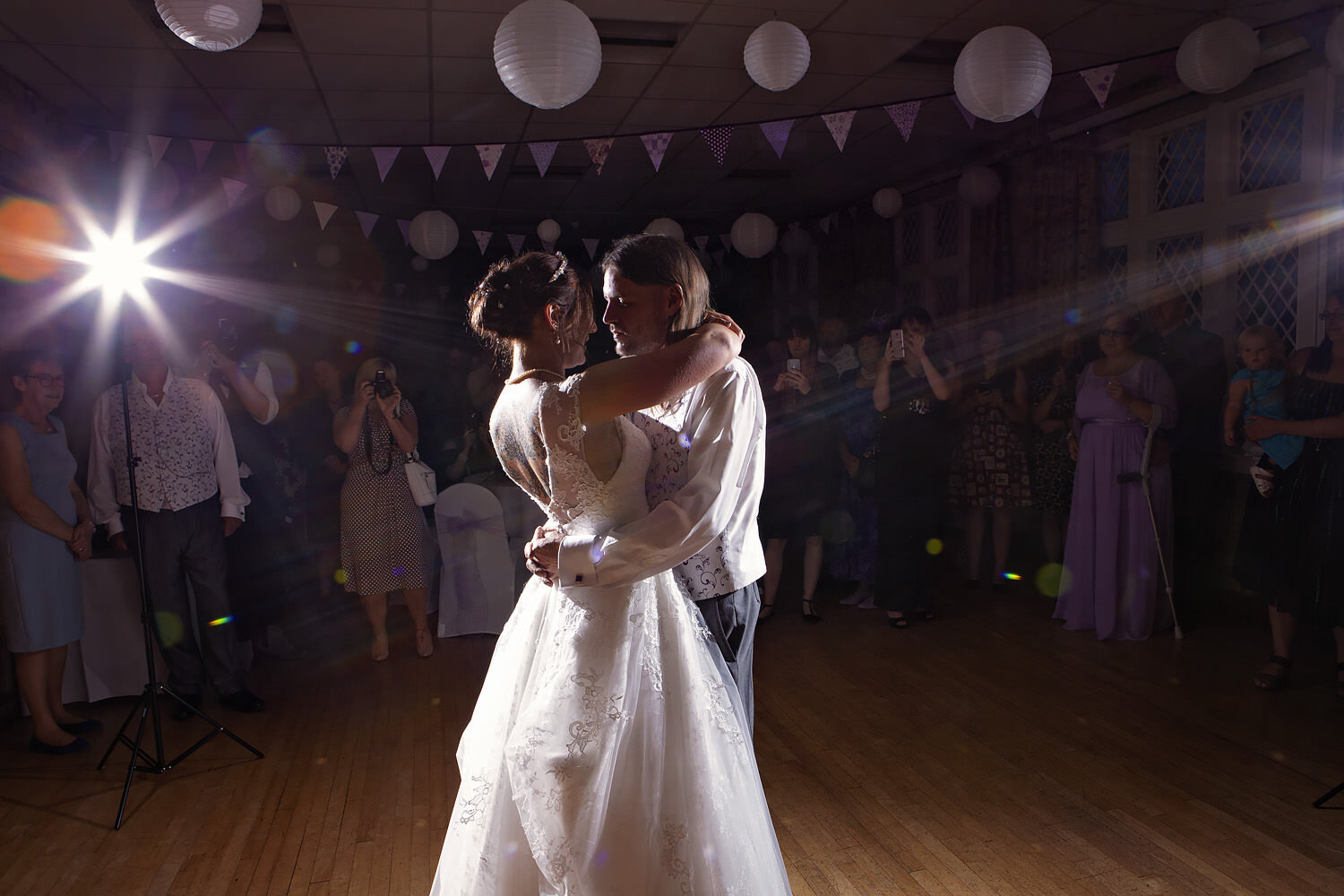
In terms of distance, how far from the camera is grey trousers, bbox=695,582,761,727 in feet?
5.52

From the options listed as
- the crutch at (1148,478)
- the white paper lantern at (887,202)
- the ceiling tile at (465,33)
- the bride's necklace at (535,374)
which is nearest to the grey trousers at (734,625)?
the bride's necklace at (535,374)

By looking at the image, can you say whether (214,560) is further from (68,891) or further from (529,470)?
(529,470)

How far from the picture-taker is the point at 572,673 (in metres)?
1.50

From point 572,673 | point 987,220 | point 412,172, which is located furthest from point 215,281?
point 572,673

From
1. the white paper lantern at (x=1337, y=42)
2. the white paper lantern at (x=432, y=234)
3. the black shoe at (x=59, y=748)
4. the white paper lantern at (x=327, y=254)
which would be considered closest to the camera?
the black shoe at (x=59, y=748)

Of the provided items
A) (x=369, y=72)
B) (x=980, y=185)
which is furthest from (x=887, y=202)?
(x=369, y=72)

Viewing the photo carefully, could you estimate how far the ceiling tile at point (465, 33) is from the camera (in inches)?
159

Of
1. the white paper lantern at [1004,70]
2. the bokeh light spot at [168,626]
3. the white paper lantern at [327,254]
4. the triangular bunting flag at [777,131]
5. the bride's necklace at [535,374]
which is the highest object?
the white paper lantern at [327,254]

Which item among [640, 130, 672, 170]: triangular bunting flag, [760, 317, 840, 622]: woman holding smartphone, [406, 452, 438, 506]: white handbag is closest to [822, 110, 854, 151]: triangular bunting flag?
[640, 130, 672, 170]: triangular bunting flag

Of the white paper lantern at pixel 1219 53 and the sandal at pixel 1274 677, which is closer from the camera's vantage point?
the sandal at pixel 1274 677

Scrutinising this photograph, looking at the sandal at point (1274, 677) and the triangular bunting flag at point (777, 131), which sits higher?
the triangular bunting flag at point (777, 131)

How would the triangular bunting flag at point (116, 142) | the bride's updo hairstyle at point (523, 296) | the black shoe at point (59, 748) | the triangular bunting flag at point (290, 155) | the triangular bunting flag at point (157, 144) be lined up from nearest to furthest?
the bride's updo hairstyle at point (523, 296)
the black shoe at point (59, 748)
the triangular bunting flag at point (157, 144)
the triangular bunting flag at point (116, 142)
the triangular bunting flag at point (290, 155)

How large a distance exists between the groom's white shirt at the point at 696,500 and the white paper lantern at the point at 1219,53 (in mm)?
3272

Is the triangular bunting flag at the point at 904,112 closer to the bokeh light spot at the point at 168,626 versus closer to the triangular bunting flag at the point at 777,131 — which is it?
the triangular bunting flag at the point at 777,131
